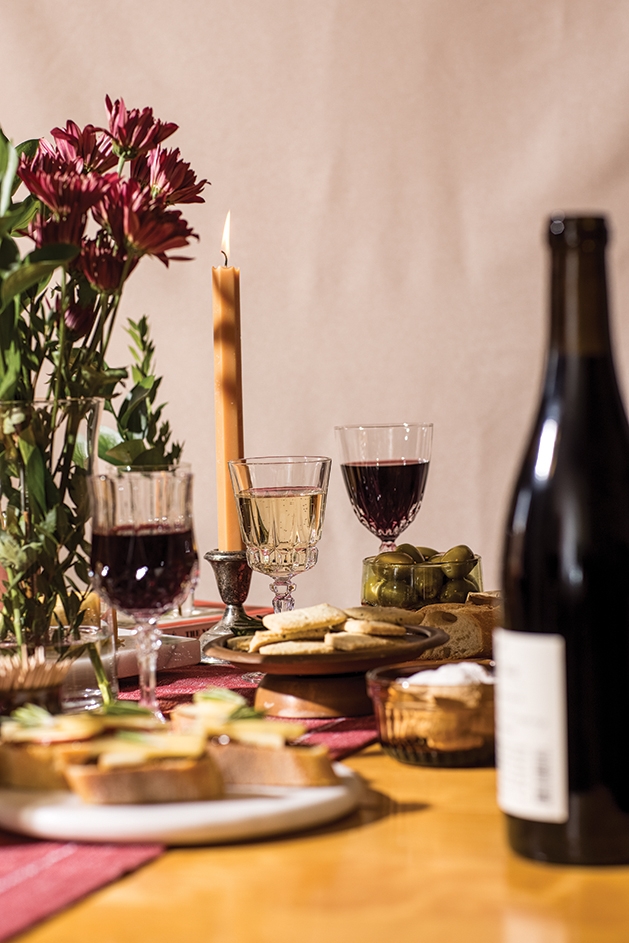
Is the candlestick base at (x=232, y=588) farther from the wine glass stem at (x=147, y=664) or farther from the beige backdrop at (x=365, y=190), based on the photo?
the beige backdrop at (x=365, y=190)

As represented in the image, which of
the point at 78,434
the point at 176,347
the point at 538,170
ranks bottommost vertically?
the point at 78,434

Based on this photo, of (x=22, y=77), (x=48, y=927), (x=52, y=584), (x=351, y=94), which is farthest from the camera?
(x=22, y=77)

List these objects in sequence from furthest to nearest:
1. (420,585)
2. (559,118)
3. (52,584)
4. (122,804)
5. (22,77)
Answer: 1. (22,77)
2. (559,118)
3. (420,585)
4. (52,584)
5. (122,804)

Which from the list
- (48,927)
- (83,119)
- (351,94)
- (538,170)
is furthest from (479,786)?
(83,119)

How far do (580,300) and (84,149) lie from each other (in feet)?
1.88

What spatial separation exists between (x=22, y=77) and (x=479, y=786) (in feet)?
10.1

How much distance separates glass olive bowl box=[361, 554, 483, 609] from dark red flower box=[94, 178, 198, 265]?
437 mm

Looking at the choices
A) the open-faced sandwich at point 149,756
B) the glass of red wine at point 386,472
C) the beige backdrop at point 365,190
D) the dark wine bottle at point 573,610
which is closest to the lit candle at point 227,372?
the glass of red wine at point 386,472

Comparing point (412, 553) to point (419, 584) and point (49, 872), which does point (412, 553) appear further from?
point (49, 872)

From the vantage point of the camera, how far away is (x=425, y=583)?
3.98 ft

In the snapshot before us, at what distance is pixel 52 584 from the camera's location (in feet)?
3.19

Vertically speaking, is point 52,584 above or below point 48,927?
above

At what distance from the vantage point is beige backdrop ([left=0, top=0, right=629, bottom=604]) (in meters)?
2.98

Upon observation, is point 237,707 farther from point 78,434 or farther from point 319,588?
point 319,588
